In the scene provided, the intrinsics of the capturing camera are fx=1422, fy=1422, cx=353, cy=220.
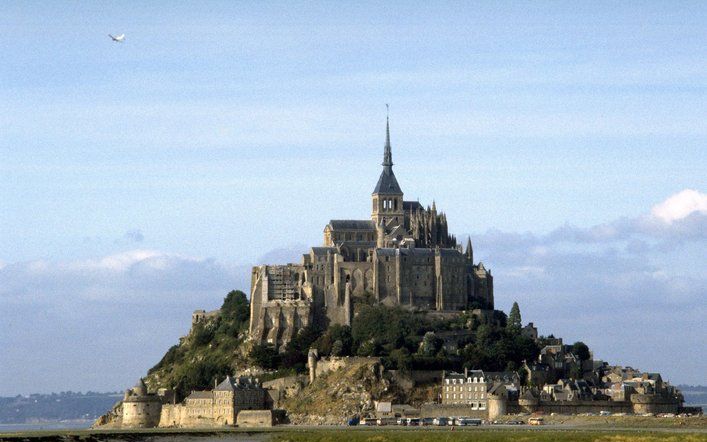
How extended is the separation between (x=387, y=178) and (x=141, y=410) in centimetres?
4217

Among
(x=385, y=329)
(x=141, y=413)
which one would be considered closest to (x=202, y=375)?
(x=141, y=413)

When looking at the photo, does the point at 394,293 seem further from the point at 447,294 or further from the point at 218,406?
the point at 218,406

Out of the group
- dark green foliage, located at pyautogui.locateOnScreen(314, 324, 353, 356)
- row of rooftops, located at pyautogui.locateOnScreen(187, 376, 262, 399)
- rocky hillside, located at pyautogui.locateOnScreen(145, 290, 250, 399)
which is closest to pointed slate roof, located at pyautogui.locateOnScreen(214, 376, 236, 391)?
row of rooftops, located at pyautogui.locateOnScreen(187, 376, 262, 399)

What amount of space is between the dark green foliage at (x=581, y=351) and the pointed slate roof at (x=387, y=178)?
27113 mm

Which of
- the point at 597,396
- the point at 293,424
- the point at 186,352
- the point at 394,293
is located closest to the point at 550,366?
the point at 597,396

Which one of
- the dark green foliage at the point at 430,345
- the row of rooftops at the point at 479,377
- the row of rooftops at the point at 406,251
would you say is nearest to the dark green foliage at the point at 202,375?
the row of rooftops at the point at 406,251

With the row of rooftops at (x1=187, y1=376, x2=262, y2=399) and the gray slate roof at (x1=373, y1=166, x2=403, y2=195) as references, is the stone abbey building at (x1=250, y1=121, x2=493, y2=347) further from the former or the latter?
the row of rooftops at (x1=187, y1=376, x2=262, y2=399)

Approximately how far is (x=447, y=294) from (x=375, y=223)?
13.5 m

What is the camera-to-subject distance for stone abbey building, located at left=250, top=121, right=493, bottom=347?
511ft

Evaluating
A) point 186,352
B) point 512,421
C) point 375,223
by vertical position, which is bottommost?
point 512,421

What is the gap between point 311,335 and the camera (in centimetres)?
15375

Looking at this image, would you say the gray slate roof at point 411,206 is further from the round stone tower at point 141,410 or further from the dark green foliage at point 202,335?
the round stone tower at point 141,410

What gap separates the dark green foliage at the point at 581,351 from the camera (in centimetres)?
15575

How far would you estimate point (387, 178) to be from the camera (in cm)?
16700
